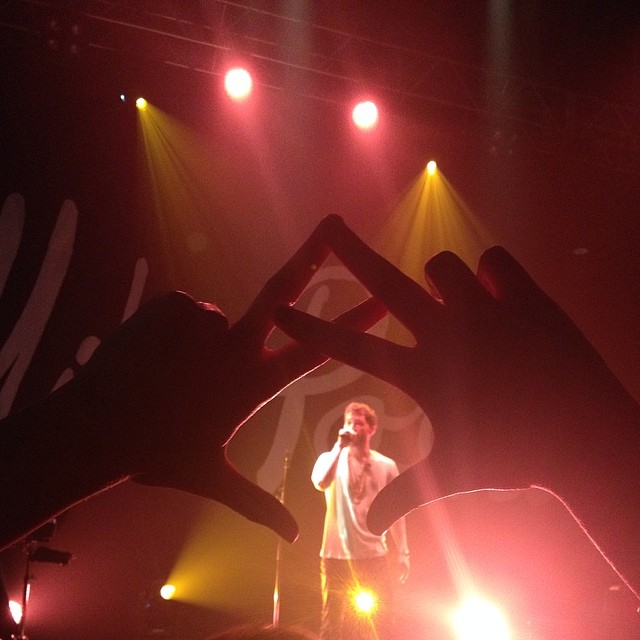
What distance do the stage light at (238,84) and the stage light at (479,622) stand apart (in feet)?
15.6

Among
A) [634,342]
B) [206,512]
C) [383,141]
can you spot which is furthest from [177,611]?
[634,342]

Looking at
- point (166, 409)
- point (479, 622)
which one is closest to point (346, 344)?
point (166, 409)

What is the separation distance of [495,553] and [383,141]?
4003mm

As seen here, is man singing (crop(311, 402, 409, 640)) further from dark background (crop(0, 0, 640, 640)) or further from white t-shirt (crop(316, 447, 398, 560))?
dark background (crop(0, 0, 640, 640))

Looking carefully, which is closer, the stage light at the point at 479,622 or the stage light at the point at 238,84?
the stage light at the point at 479,622

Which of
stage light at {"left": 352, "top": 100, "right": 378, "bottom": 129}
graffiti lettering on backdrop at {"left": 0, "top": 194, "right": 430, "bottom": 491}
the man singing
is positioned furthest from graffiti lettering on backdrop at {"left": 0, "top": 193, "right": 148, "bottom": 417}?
stage light at {"left": 352, "top": 100, "right": 378, "bottom": 129}

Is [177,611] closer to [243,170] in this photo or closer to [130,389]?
[243,170]

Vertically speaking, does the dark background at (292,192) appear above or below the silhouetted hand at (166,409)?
above

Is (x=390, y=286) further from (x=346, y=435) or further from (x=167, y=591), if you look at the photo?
(x=167, y=591)

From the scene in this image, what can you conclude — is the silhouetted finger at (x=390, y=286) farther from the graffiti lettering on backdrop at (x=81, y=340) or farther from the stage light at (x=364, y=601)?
the graffiti lettering on backdrop at (x=81, y=340)

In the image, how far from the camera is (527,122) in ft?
20.0

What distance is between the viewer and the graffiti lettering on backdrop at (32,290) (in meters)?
4.87

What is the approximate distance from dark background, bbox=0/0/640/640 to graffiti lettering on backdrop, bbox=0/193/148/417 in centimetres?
5

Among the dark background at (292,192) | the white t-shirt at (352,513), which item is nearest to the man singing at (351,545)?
the white t-shirt at (352,513)
